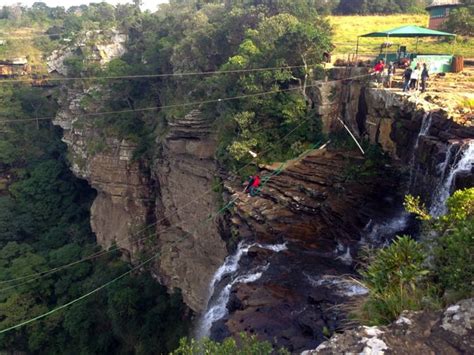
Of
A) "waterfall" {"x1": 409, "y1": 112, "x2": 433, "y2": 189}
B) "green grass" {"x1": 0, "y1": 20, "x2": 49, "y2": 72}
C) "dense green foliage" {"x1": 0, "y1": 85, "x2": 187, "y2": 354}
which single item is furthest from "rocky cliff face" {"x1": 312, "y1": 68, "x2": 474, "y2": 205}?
"green grass" {"x1": 0, "y1": 20, "x2": 49, "y2": 72}

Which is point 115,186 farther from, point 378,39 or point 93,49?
point 378,39

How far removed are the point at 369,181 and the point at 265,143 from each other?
4274mm

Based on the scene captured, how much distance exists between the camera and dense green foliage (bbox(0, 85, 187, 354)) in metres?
20.3

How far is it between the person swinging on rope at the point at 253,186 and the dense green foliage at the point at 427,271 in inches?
309

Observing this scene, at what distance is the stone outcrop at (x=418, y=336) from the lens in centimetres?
491

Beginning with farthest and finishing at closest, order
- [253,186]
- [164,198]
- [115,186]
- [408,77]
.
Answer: [115,186]
[164,198]
[253,186]
[408,77]

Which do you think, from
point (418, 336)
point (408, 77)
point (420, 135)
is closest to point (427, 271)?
point (418, 336)

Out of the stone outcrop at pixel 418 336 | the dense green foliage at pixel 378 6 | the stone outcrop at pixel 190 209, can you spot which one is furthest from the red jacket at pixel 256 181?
the dense green foliage at pixel 378 6

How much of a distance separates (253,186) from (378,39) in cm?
1758

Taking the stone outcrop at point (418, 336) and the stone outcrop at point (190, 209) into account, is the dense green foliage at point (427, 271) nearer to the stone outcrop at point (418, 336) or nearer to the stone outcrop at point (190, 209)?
the stone outcrop at point (418, 336)

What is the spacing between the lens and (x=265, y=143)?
1612cm

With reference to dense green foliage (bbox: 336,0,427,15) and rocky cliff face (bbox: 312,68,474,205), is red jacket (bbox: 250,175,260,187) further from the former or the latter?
dense green foliage (bbox: 336,0,427,15)

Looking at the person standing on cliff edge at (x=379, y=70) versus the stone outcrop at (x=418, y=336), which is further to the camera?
the person standing on cliff edge at (x=379, y=70)

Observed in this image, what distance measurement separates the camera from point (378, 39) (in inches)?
1057
